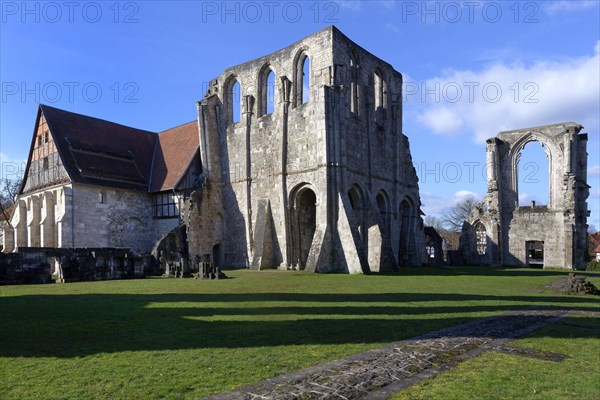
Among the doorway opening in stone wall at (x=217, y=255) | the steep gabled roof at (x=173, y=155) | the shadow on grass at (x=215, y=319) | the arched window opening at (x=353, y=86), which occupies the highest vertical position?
the arched window opening at (x=353, y=86)

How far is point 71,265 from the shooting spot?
21.5 m

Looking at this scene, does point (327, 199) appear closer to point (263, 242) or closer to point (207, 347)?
point (263, 242)

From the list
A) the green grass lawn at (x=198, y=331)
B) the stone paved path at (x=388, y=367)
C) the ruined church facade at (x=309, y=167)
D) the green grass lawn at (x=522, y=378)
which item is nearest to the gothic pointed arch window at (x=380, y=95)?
the ruined church facade at (x=309, y=167)

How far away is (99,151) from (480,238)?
100 ft

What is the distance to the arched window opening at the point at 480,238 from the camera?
36.7 m

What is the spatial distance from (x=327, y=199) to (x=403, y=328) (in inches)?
636

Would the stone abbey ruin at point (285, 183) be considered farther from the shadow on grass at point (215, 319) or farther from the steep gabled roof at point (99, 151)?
the shadow on grass at point (215, 319)

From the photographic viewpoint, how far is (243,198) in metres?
30.0

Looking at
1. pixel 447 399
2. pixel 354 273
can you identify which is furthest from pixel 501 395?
pixel 354 273

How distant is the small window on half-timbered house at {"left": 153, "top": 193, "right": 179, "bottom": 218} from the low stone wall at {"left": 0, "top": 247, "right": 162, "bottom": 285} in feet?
26.9

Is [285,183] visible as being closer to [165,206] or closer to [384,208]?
[384,208]

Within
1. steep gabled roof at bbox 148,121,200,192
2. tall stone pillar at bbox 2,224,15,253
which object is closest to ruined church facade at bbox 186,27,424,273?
steep gabled roof at bbox 148,121,200,192

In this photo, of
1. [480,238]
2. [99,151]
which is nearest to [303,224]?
[99,151]

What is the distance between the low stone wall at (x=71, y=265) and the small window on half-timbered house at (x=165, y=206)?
8.21 m
